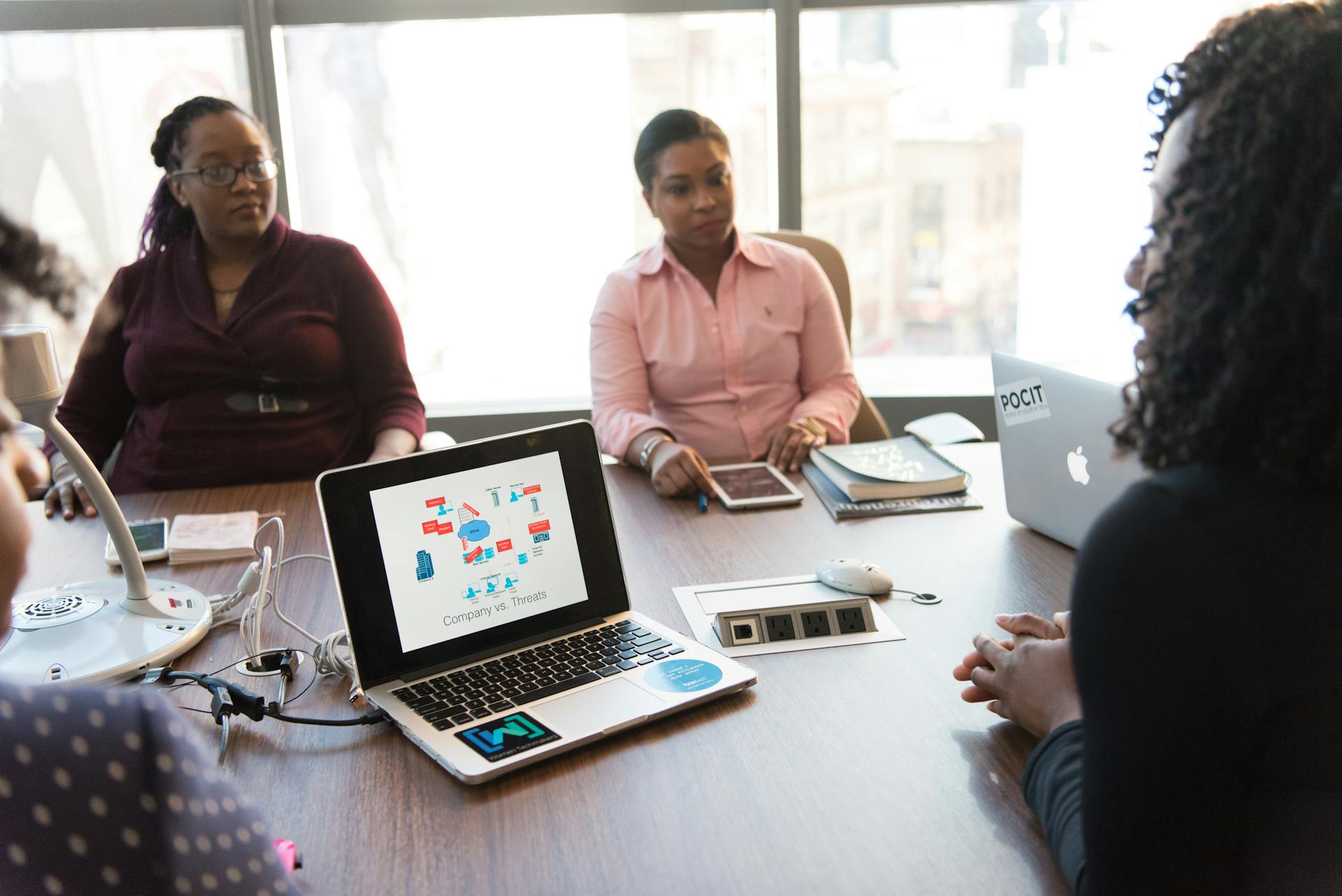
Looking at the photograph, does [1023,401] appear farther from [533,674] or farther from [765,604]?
[533,674]

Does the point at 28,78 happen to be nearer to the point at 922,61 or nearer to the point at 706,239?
the point at 706,239

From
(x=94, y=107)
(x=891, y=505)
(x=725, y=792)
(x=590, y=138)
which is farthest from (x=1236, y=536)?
(x=94, y=107)

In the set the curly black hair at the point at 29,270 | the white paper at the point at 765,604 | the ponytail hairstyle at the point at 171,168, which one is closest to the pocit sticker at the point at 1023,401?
the white paper at the point at 765,604

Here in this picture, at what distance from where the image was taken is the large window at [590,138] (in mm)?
3260

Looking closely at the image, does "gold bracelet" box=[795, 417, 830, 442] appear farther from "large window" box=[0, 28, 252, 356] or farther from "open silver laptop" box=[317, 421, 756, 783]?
"large window" box=[0, 28, 252, 356]

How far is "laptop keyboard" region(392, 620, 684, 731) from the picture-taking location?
1129 mm

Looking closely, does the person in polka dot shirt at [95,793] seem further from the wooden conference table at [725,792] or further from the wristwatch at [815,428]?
the wristwatch at [815,428]

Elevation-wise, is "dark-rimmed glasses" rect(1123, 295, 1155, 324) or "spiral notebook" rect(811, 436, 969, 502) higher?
"dark-rimmed glasses" rect(1123, 295, 1155, 324)

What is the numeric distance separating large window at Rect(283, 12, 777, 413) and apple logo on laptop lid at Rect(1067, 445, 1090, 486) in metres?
2.21

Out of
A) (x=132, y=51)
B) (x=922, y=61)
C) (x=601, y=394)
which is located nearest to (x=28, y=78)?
(x=132, y=51)

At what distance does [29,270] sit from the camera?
0.71 metres

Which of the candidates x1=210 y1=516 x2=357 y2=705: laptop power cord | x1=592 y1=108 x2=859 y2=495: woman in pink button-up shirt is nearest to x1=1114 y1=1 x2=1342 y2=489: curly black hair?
x1=210 y1=516 x2=357 y2=705: laptop power cord

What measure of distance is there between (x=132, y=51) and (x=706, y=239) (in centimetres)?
201

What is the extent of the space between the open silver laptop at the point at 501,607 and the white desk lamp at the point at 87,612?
333 millimetres
